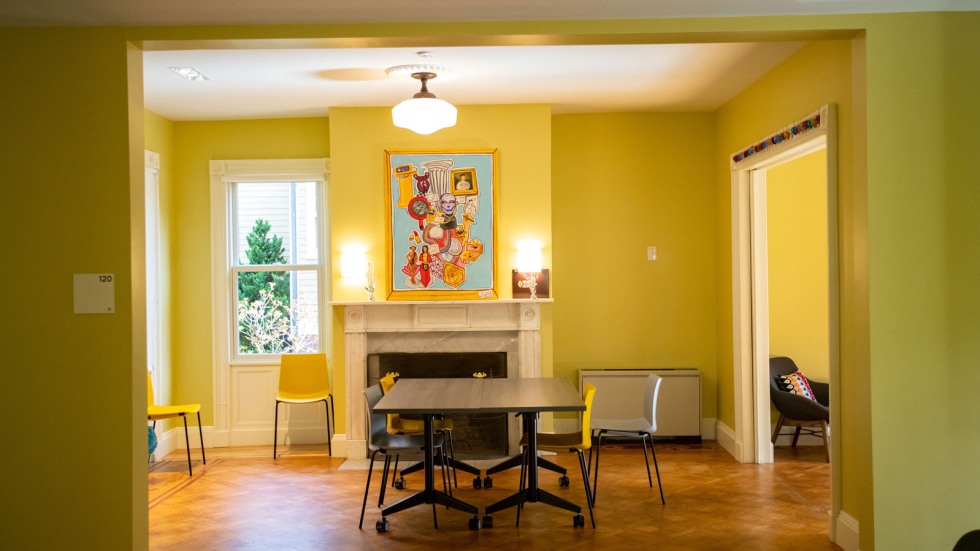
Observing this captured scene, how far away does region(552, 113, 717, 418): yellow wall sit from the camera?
308 inches

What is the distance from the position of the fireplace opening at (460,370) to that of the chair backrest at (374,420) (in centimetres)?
132

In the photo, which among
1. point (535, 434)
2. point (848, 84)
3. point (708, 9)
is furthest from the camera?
Result: point (535, 434)

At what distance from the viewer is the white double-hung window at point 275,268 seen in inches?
310

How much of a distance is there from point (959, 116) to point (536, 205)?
11.7 ft

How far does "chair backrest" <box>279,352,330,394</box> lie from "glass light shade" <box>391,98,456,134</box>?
8.81ft

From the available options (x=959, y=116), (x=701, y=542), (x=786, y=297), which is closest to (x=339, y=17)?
(x=959, y=116)

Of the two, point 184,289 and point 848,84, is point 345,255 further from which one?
point 848,84

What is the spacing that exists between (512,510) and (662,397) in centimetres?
258

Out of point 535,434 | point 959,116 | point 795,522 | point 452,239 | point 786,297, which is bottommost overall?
point 795,522

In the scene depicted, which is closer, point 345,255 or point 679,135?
point 345,255

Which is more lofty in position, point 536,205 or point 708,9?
point 708,9

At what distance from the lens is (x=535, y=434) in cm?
521

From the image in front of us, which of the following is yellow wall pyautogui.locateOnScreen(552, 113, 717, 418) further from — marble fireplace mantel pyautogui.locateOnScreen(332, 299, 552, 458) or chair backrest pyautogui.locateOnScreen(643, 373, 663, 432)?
chair backrest pyautogui.locateOnScreen(643, 373, 663, 432)

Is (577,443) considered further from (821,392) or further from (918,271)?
(821,392)
